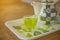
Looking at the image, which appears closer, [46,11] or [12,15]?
[46,11]

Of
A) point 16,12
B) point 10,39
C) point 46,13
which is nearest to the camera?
point 10,39

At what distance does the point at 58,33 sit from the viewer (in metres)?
0.89

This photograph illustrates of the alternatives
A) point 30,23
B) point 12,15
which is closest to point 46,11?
point 30,23

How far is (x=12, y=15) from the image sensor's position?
3.73ft

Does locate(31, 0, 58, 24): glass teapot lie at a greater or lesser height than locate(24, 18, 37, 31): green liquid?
greater

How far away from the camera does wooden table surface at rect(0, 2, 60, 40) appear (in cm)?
85

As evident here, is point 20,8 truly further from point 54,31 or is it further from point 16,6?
point 54,31

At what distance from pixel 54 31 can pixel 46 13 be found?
0.13 m

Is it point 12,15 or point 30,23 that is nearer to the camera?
point 30,23

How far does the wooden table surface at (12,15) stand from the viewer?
33.4 inches

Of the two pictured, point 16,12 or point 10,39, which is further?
point 16,12

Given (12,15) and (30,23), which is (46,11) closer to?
(30,23)

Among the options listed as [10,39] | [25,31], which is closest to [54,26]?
[25,31]

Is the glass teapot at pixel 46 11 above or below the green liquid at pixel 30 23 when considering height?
above
